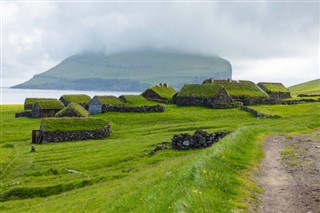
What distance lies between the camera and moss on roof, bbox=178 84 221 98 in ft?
278

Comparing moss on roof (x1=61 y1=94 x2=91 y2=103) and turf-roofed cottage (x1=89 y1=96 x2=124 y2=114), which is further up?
moss on roof (x1=61 y1=94 x2=91 y2=103)

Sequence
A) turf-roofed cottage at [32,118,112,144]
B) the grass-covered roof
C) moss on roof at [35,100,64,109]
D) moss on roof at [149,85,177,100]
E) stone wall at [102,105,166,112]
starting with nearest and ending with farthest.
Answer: turf-roofed cottage at [32,118,112,144], the grass-covered roof, stone wall at [102,105,166,112], moss on roof at [35,100,64,109], moss on roof at [149,85,177,100]

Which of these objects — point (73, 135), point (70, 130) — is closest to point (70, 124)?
point (70, 130)

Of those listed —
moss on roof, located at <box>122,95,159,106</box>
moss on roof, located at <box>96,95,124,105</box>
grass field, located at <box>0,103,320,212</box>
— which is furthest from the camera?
moss on roof, located at <box>122,95,159,106</box>

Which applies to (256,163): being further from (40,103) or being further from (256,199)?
(40,103)

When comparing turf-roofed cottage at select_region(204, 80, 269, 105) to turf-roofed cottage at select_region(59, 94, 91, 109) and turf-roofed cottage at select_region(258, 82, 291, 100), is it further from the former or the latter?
turf-roofed cottage at select_region(59, 94, 91, 109)

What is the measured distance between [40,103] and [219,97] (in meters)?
41.0

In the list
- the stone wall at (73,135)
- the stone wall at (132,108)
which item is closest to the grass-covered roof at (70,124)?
the stone wall at (73,135)

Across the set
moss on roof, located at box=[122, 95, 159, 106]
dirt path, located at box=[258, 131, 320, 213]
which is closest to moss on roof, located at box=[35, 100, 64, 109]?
moss on roof, located at box=[122, 95, 159, 106]

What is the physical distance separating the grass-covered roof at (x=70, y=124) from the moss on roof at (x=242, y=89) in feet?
139

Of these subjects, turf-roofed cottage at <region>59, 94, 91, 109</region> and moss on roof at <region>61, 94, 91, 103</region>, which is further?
moss on roof at <region>61, 94, 91, 103</region>

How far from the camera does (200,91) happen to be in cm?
8688

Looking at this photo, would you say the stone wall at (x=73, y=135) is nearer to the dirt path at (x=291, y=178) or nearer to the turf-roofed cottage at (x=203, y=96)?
the turf-roofed cottage at (x=203, y=96)

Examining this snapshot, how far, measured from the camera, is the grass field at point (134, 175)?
9.80 meters
